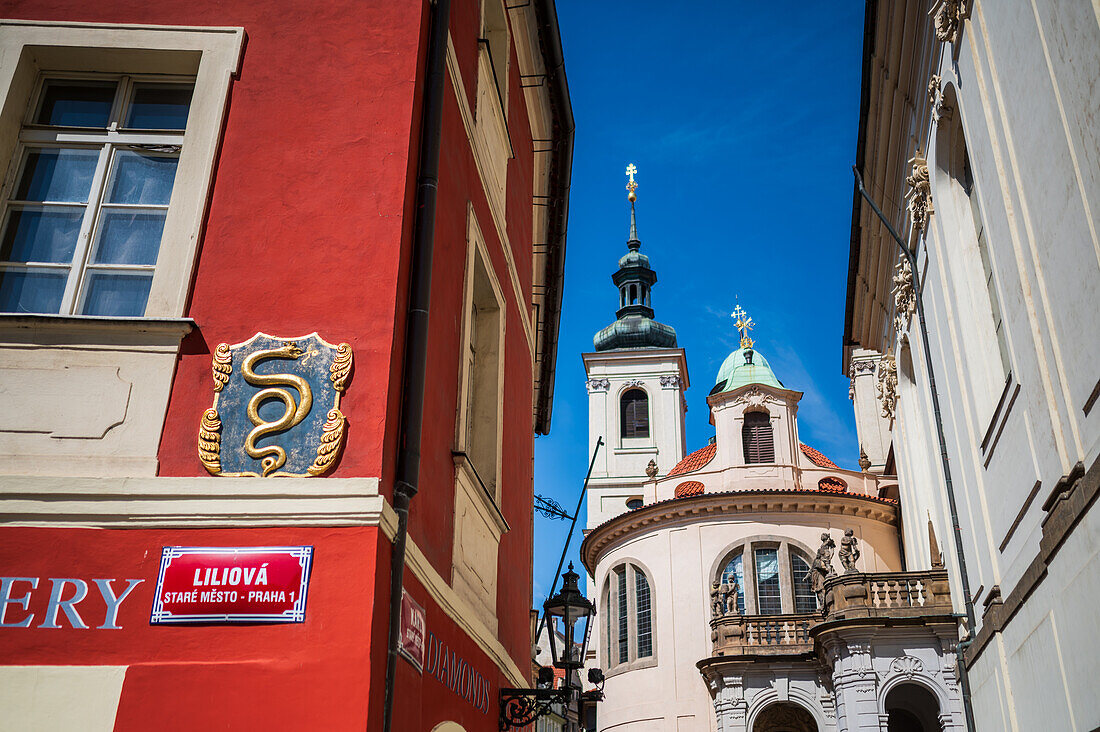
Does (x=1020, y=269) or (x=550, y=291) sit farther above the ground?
(x=550, y=291)

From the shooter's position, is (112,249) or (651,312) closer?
(112,249)

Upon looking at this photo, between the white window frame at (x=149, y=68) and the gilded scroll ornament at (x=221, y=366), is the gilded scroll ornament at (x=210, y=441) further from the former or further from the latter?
the white window frame at (x=149, y=68)

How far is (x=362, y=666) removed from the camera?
16.5 feet

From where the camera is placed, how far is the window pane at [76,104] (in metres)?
6.86

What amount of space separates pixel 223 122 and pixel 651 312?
63731 millimetres

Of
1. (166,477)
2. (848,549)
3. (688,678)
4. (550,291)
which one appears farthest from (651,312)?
(166,477)

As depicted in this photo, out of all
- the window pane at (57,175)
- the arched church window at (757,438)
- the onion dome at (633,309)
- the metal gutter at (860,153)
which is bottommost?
the window pane at (57,175)

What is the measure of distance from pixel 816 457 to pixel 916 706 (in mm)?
13932

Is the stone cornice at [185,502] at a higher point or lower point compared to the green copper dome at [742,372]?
lower

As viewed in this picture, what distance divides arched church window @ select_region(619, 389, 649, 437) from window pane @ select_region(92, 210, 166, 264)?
4996 centimetres

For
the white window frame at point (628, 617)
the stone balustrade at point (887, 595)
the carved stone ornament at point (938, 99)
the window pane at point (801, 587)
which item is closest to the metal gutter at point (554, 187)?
the carved stone ornament at point (938, 99)

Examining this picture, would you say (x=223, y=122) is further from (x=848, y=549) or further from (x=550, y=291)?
(x=848, y=549)

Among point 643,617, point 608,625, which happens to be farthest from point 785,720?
point 608,625

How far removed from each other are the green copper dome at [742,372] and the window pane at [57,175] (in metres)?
37.0
